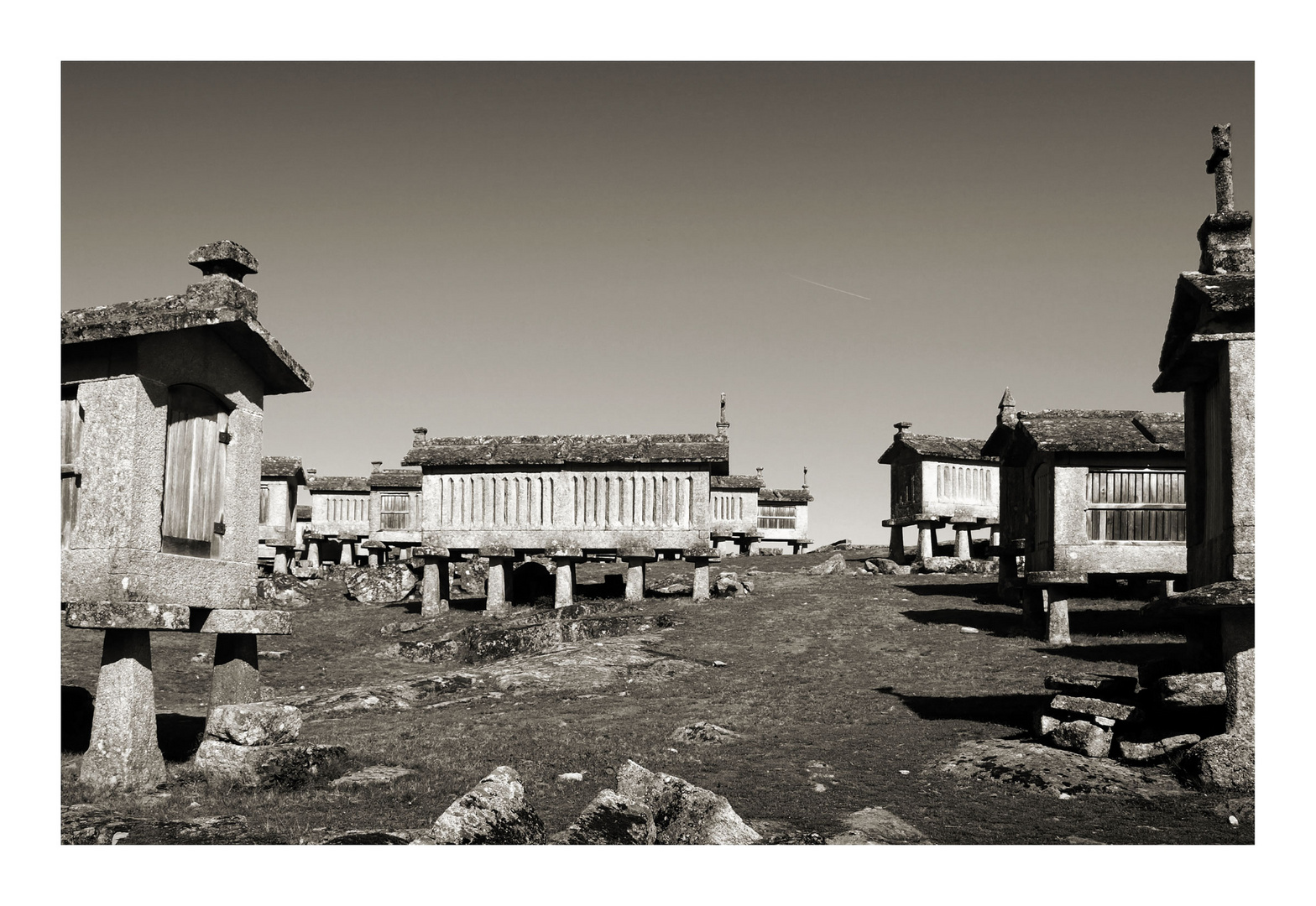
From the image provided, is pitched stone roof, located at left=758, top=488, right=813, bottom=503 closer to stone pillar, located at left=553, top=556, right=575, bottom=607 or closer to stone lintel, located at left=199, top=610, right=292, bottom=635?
stone pillar, located at left=553, top=556, right=575, bottom=607

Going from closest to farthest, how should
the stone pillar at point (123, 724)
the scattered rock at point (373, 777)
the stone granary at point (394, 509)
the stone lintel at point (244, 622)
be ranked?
the stone pillar at point (123, 724), the scattered rock at point (373, 777), the stone lintel at point (244, 622), the stone granary at point (394, 509)

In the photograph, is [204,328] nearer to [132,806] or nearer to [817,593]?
[132,806]

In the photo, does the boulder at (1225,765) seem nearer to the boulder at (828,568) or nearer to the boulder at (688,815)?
the boulder at (688,815)

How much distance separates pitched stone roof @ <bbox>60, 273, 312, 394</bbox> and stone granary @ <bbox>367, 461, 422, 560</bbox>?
33322mm

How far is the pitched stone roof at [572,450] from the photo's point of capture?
1145 inches

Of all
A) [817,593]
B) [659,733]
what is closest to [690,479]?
[817,593]

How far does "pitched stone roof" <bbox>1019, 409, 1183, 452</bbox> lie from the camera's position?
865 inches

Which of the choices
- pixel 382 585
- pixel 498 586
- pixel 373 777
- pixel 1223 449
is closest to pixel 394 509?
pixel 382 585

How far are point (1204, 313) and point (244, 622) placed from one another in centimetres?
1026

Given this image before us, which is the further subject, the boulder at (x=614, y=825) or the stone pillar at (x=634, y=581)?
the stone pillar at (x=634, y=581)

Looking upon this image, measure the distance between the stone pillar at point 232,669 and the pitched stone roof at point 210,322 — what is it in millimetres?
2860

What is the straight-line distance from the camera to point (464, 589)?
3516 centimetres

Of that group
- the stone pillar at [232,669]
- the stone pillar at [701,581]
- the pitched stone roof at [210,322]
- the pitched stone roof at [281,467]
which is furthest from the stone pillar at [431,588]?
the pitched stone roof at [210,322]

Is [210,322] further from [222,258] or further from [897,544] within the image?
[897,544]
